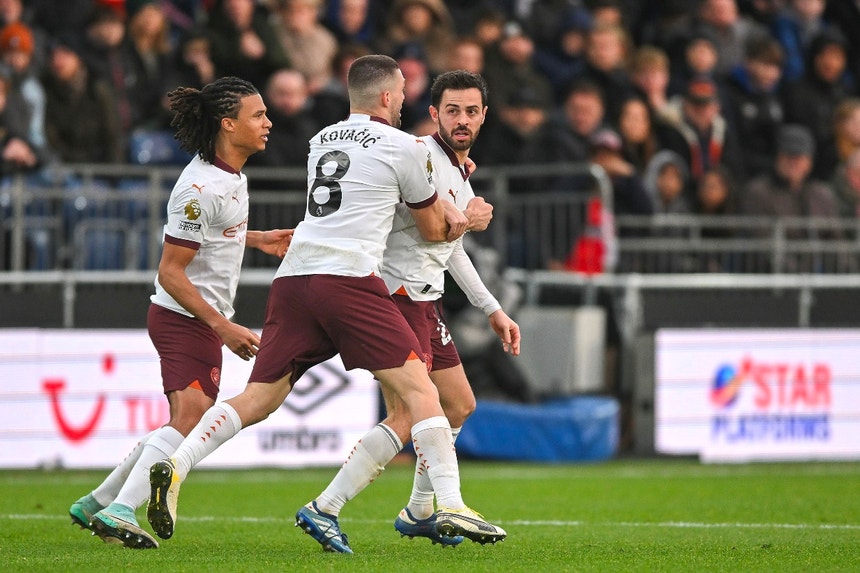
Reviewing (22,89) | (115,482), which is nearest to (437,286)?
(115,482)

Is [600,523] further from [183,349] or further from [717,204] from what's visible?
[717,204]

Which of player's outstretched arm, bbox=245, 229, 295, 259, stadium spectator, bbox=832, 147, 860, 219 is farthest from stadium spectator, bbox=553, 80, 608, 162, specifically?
player's outstretched arm, bbox=245, 229, 295, 259

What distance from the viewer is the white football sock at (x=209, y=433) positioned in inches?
272

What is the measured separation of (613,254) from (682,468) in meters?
2.37

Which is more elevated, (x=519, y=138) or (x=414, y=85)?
(x=414, y=85)

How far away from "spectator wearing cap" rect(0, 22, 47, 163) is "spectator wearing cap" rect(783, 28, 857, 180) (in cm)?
937

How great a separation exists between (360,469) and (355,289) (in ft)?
2.96

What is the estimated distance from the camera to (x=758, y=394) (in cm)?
1459

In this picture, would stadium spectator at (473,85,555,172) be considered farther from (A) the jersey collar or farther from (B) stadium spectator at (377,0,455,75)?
(A) the jersey collar

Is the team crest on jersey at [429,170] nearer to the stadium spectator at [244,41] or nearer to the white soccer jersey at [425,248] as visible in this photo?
the white soccer jersey at [425,248]

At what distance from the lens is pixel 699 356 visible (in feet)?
47.7

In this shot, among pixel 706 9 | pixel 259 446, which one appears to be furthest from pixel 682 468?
pixel 706 9

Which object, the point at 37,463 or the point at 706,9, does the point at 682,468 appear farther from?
the point at 706,9

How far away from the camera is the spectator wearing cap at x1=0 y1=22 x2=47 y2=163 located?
14.2 meters
